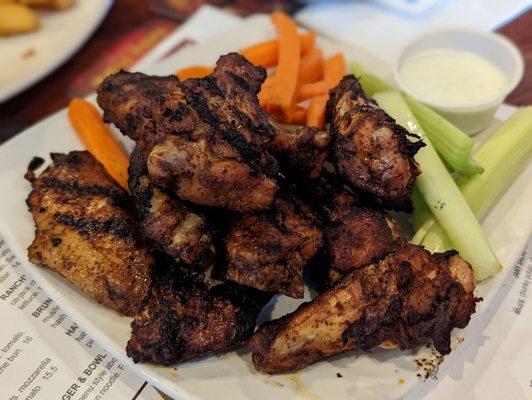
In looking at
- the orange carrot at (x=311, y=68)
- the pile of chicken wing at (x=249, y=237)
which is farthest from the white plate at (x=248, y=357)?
the orange carrot at (x=311, y=68)

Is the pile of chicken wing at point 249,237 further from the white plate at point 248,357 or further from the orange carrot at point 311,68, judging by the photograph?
the orange carrot at point 311,68

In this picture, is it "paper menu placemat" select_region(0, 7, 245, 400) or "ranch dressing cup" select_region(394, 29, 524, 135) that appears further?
"ranch dressing cup" select_region(394, 29, 524, 135)

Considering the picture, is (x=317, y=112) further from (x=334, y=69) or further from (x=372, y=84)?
(x=334, y=69)

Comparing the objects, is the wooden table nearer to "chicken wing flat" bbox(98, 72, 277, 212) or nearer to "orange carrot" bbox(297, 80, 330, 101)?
"orange carrot" bbox(297, 80, 330, 101)

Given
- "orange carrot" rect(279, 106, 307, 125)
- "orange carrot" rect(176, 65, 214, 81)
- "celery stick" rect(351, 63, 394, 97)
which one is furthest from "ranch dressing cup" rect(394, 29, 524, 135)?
"orange carrot" rect(176, 65, 214, 81)

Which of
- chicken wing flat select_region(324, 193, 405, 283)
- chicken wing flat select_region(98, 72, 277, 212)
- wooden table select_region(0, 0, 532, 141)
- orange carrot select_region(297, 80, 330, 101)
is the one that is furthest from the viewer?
wooden table select_region(0, 0, 532, 141)

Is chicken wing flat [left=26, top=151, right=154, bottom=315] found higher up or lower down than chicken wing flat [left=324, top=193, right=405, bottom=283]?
higher up

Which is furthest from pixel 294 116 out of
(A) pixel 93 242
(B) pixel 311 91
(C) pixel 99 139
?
(A) pixel 93 242
